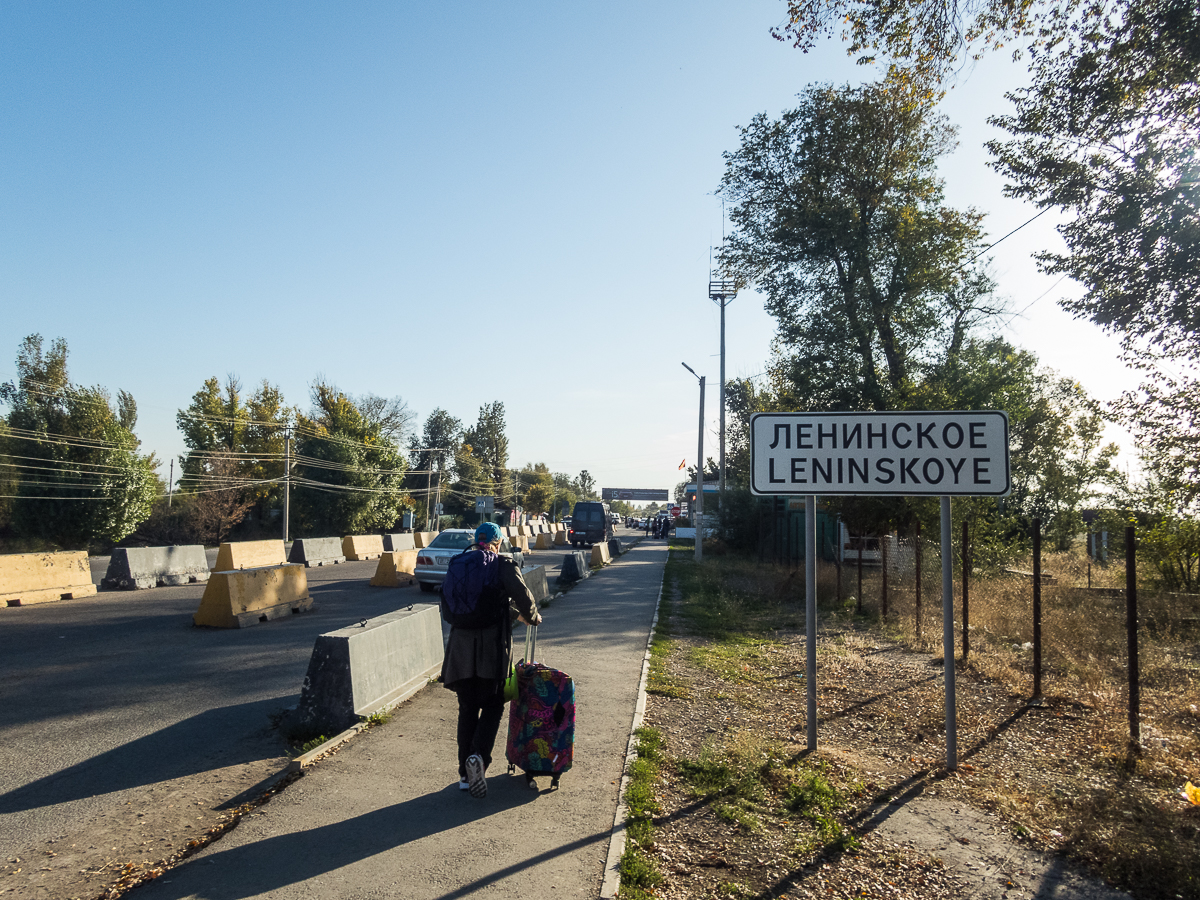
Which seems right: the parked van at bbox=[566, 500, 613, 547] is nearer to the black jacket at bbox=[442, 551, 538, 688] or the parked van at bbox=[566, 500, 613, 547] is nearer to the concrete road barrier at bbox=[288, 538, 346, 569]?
the concrete road barrier at bbox=[288, 538, 346, 569]

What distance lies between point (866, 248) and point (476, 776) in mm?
21762

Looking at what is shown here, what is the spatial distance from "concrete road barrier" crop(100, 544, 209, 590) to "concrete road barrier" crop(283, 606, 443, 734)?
525 inches

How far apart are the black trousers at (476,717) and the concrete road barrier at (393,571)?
1474 cm

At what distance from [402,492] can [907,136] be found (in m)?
52.9

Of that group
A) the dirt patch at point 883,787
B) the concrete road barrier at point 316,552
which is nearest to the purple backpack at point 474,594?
the dirt patch at point 883,787

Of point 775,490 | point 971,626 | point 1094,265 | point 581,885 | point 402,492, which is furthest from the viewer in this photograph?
point 402,492

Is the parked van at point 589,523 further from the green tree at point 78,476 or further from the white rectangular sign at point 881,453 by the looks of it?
the white rectangular sign at point 881,453

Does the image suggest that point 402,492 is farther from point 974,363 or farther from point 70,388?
point 974,363

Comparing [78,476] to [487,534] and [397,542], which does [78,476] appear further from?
[487,534]

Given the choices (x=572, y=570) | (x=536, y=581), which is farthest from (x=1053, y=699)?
(x=572, y=570)

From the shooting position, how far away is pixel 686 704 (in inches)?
319

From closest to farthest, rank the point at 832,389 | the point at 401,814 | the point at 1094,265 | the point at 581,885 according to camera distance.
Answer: the point at 581,885, the point at 401,814, the point at 1094,265, the point at 832,389

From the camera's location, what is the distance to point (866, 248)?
23.5 meters

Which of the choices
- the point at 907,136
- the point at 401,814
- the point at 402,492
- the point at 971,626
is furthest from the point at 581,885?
the point at 402,492
